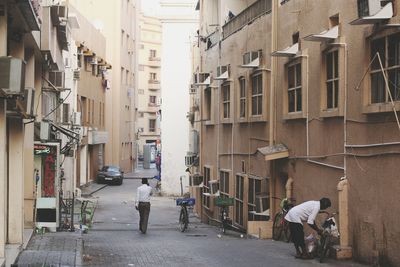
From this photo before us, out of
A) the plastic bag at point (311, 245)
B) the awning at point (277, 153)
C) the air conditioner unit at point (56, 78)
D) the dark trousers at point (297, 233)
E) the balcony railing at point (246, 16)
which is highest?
the balcony railing at point (246, 16)

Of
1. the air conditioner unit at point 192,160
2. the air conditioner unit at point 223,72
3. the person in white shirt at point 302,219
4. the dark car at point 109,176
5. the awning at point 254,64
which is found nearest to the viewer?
the person in white shirt at point 302,219

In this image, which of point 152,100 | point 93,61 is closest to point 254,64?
point 93,61

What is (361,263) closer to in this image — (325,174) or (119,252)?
(325,174)

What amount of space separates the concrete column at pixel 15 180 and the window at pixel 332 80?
20.3 ft

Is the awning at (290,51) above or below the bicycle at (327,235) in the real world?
above

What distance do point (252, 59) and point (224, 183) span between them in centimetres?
620

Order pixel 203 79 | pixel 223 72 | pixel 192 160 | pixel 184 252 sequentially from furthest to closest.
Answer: pixel 192 160, pixel 203 79, pixel 223 72, pixel 184 252

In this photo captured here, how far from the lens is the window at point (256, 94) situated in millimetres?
19438

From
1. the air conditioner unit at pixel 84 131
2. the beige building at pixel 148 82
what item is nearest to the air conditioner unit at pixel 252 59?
the air conditioner unit at pixel 84 131

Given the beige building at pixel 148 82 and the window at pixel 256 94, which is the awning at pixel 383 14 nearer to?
the window at pixel 256 94

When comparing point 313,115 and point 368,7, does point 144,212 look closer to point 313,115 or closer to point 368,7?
point 313,115

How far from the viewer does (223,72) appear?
23.5m

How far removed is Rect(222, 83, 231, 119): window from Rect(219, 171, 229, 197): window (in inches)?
79.3

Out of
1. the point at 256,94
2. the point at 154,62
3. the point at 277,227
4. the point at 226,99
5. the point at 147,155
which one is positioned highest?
the point at 154,62
